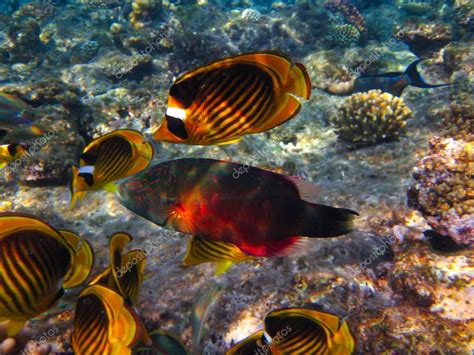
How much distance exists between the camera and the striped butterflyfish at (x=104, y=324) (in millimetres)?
1592

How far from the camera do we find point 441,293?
9.79 ft

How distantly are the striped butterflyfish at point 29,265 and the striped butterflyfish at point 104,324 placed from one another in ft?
0.61

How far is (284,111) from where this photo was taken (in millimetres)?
1585

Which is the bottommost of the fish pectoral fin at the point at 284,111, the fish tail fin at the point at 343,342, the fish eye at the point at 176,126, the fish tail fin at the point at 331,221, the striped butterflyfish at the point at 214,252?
the fish tail fin at the point at 343,342

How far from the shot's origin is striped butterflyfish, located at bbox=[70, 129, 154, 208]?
2488 millimetres

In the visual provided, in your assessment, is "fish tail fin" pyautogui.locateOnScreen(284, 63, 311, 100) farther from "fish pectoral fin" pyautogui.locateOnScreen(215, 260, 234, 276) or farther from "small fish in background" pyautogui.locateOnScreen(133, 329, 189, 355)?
"small fish in background" pyautogui.locateOnScreen(133, 329, 189, 355)

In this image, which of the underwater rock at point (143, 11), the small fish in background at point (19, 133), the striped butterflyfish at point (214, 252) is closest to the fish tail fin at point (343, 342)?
the striped butterflyfish at point (214, 252)

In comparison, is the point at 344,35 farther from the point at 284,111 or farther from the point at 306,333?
the point at 306,333

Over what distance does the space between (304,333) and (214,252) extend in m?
0.73

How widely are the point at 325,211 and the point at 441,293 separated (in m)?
2.34

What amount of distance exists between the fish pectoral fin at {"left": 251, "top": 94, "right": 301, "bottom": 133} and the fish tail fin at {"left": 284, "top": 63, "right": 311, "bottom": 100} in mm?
47

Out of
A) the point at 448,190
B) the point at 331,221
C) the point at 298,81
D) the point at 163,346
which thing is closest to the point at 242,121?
the point at 298,81

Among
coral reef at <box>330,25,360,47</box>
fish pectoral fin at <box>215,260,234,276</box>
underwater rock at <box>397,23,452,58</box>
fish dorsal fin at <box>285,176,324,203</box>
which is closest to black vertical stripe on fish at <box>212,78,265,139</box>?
fish dorsal fin at <box>285,176,324,203</box>

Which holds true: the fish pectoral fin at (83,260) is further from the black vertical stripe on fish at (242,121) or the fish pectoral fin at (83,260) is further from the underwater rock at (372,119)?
the underwater rock at (372,119)
